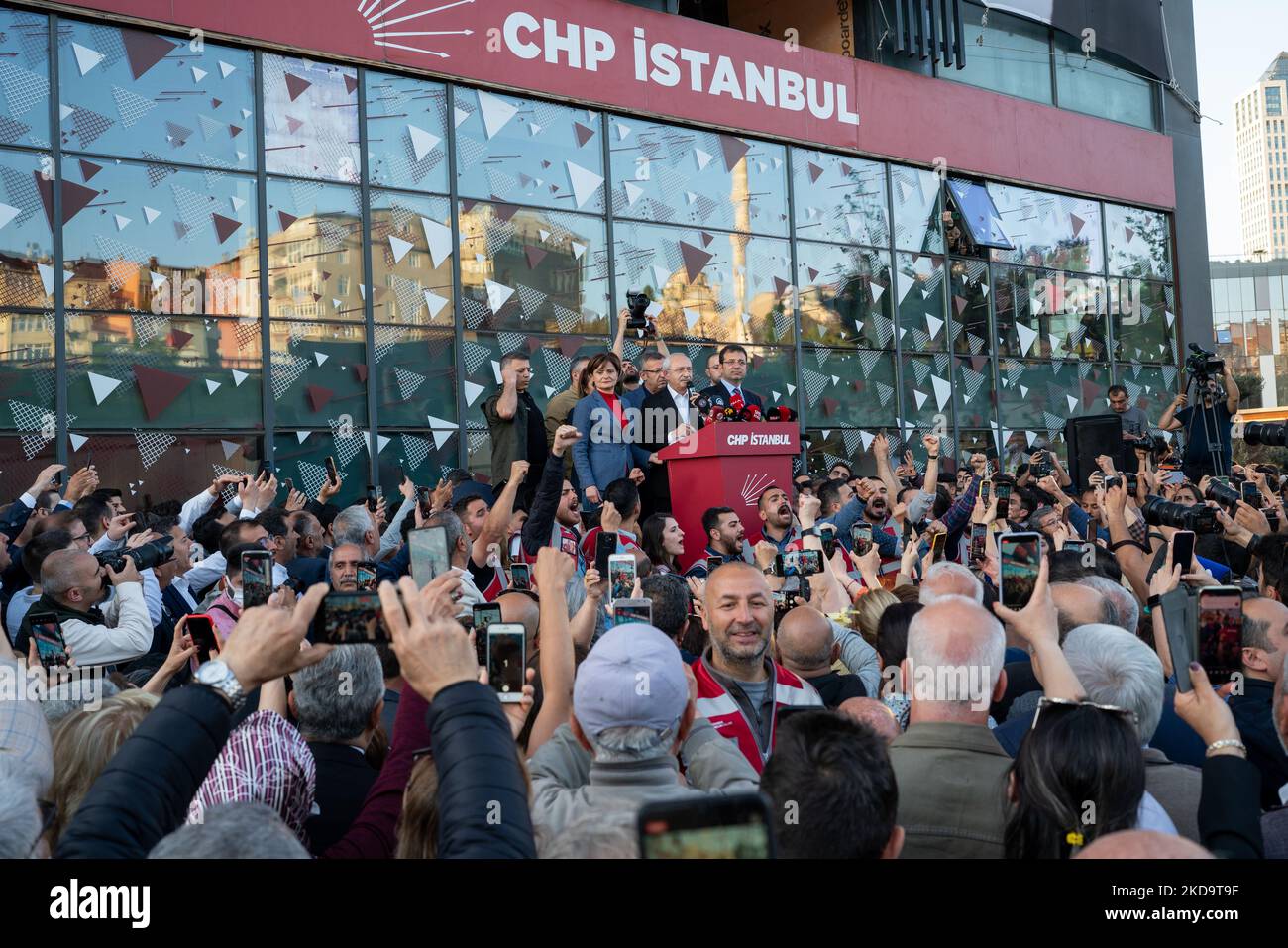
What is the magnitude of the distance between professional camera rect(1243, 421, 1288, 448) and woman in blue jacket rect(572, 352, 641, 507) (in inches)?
185

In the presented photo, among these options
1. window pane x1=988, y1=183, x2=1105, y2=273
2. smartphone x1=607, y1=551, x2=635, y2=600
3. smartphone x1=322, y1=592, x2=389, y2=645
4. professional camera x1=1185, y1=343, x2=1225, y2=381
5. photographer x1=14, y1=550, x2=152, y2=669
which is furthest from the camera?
window pane x1=988, y1=183, x2=1105, y2=273

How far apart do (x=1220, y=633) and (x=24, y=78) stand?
1027 centimetres

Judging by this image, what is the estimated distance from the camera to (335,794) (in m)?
3.09

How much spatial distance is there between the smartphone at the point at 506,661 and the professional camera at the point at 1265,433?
302 inches

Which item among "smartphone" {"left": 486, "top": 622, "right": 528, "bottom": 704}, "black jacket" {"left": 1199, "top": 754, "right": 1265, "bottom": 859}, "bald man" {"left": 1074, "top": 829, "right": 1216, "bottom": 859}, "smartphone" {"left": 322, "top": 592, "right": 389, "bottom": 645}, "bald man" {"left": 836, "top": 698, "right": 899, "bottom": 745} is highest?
"smartphone" {"left": 322, "top": 592, "right": 389, "bottom": 645}

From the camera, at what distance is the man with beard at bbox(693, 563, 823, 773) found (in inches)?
156

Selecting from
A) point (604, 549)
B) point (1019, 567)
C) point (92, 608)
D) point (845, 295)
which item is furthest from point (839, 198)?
point (1019, 567)

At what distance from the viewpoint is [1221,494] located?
761 centimetres

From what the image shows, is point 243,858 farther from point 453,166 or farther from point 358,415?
point 453,166

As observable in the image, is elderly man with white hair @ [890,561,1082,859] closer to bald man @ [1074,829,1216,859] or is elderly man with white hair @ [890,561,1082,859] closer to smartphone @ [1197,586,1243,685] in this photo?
smartphone @ [1197,586,1243,685]

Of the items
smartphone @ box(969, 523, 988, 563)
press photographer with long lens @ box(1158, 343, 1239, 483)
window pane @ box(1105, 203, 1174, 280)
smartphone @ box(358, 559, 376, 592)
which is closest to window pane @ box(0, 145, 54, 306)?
smartphone @ box(358, 559, 376, 592)

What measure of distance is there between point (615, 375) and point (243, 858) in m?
7.34
